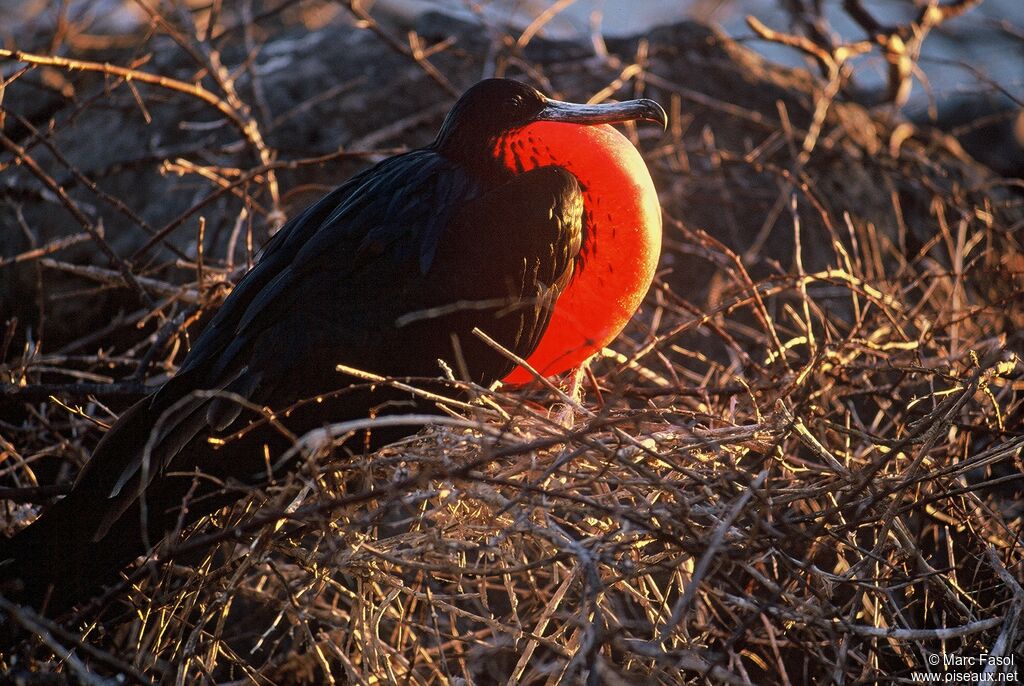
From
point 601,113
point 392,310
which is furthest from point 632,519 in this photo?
point 601,113

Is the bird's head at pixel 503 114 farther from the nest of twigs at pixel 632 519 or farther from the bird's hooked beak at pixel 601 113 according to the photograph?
the nest of twigs at pixel 632 519

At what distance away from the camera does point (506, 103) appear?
1.62 m

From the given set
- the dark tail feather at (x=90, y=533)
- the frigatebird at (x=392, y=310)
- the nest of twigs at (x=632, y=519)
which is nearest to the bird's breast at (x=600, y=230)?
the frigatebird at (x=392, y=310)

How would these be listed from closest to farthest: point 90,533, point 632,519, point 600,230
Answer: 1. point 632,519
2. point 90,533
3. point 600,230

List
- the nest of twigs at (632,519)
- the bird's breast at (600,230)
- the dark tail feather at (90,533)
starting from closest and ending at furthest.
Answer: the nest of twigs at (632,519) < the dark tail feather at (90,533) < the bird's breast at (600,230)

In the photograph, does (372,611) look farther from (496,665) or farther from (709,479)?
(709,479)

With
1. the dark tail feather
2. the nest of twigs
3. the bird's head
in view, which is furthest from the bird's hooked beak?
the dark tail feather

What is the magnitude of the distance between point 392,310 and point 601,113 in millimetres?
486

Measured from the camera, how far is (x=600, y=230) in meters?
1.57

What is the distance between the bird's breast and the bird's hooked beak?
0.7 inches

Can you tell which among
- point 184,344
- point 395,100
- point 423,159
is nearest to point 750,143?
point 395,100

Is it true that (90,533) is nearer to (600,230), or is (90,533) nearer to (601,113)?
(600,230)

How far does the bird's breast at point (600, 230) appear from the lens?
1552 millimetres

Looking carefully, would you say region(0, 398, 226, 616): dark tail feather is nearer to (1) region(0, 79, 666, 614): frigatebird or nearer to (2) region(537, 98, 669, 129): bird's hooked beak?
(1) region(0, 79, 666, 614): frigatebird
